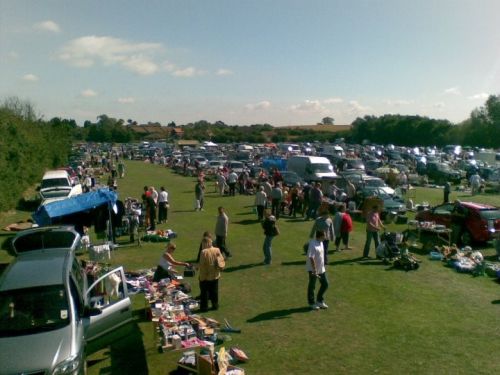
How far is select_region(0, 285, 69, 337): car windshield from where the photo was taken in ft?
23.5

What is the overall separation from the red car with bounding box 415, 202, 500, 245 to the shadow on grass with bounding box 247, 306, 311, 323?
9.14 meters

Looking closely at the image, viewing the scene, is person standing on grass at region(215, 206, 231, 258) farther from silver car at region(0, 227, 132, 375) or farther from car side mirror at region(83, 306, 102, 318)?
car side mirror at region(83, 306, 102, 318)

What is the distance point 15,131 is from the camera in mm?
27812

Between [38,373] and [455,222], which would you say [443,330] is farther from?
[455,222]

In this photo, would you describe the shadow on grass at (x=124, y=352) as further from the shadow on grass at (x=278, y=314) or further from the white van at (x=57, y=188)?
the white van at (x=57, y=188)

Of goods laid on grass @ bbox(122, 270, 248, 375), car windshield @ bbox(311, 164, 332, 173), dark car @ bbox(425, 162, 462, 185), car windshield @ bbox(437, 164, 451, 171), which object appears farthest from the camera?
car windshield @ bbox(437, 164, 451, 171)

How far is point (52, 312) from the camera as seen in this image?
7422 mm

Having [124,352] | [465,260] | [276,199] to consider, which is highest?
[276,199]

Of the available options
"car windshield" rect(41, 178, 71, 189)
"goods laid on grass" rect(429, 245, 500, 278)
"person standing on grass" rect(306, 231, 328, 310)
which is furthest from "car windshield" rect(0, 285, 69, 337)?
"car windshield" rect(41, 178, 71, 189)

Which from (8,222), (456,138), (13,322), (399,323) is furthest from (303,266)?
(456,138)

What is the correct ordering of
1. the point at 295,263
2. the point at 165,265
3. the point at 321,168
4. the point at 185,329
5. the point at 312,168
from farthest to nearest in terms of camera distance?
the point at 321,168 → the point at 312,168 → the point at 295,263 → the point at 165,265 → the point at 185,329

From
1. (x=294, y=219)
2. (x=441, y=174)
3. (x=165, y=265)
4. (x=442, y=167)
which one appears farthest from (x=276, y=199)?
(x=442, y=167)

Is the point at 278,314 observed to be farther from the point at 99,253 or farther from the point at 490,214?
the point at 490,214

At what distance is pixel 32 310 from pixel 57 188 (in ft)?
68.6
